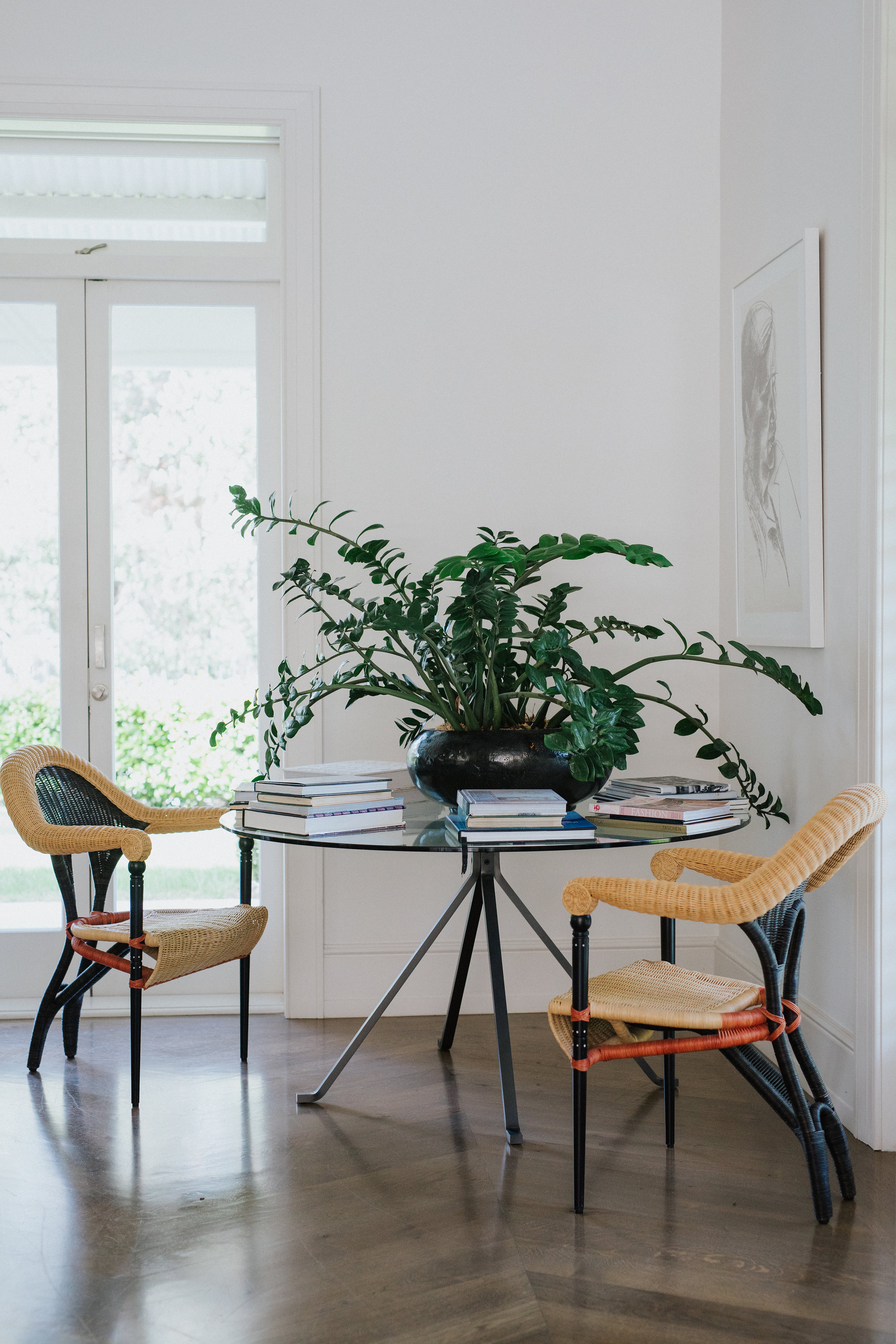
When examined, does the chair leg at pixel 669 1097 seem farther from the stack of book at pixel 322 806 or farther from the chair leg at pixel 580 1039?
the stack of book at pixel 322 806

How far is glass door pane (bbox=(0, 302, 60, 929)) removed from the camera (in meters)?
3.54

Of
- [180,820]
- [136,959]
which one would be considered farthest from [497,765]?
[180,820]

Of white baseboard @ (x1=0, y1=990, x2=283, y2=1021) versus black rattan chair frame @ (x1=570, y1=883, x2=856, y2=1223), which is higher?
black rattan chair frame @ (x1=570, y1=883, x2=856, y2=1223)

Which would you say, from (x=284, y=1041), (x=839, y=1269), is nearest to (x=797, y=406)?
(x=839, y=1269)

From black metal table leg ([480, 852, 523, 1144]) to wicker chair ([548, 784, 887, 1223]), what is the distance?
0.32 meters

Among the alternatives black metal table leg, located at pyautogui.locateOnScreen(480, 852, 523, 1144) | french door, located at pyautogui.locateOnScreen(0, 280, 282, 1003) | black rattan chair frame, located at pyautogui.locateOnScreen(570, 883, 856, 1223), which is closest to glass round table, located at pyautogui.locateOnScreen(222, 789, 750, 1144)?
black metal table leg, located at pyautogui.locateOnScreen(480, 852, 523, 1144)

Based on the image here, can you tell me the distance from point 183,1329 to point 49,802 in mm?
1601

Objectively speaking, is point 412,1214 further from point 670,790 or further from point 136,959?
point 670,790

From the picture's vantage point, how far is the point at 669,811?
2426 mm

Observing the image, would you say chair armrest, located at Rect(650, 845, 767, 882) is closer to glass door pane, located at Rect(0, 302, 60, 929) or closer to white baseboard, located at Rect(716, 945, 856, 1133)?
white baseboard, located at Rect(716, 945, 856, 1133)

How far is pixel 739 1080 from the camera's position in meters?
2.92

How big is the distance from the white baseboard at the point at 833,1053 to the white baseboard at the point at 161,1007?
5.20 feet

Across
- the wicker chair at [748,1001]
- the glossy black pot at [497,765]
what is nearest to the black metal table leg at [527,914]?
the glossy black pot at [497,765]

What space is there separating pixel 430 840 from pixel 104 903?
56.8 inches
